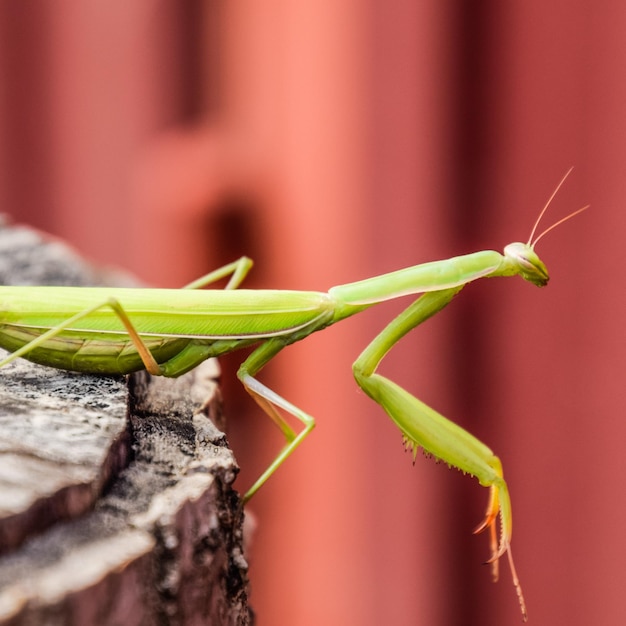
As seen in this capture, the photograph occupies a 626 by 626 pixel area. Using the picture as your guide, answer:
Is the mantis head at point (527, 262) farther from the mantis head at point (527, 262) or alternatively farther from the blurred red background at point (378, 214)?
the blurred red background at point (378, 214)

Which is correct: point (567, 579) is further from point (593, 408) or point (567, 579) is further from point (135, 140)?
point (135, 140)

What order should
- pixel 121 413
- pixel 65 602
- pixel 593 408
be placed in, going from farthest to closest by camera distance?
1. pixel 593 408
2. pixel 121 413
3. pixel 65 602

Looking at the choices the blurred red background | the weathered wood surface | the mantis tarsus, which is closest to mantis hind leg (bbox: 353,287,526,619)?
the mantis tarsus

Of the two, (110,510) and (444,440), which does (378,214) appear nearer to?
(444,440)

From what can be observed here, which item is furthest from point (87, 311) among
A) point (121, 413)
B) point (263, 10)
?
point (263, 10)

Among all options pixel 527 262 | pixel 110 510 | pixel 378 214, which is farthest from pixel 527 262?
pixel 378 214

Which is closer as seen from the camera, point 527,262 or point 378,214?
point 527,262

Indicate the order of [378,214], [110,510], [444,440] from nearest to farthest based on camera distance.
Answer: [110,510] < [444,440] < [378,214]
